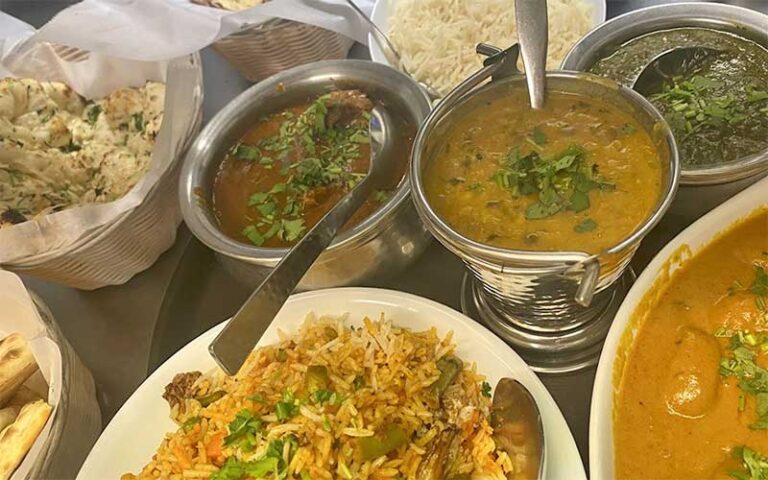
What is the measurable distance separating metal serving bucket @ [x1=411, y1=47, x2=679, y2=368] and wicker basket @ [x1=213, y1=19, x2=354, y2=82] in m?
Answer: 0.80

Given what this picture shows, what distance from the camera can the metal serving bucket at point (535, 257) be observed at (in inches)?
51.1

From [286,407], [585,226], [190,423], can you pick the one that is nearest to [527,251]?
[585,226]

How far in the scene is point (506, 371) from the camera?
1510 millimetres

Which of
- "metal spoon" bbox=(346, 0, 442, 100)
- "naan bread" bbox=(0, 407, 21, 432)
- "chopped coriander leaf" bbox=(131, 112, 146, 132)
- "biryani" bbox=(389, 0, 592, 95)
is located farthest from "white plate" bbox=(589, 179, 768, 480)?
"chopped coriander leaf" bbox=(131, 112, 146, 132)

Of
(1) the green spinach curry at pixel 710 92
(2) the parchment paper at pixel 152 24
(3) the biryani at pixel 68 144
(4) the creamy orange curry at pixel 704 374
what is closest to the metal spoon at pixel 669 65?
(1) the green spinach curry at pixel 710 92

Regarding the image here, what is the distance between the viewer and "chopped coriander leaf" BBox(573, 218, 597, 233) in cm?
142

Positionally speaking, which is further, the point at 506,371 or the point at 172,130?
the point at 172,130

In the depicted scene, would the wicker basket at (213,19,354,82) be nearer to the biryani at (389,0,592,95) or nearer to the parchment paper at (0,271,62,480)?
the biryani at (389,0,592,95)

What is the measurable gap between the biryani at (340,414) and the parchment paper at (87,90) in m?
0.46

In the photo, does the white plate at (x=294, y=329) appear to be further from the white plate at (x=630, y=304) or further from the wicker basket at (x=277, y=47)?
the wicker basket at (x=277, y=47)

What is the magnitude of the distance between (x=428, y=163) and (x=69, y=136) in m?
1.13

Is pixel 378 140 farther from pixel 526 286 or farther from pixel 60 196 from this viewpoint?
pixel 60 196

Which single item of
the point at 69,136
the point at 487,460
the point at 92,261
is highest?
the point at 69,136

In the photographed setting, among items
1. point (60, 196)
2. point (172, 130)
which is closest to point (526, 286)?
point (172, 130)
